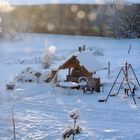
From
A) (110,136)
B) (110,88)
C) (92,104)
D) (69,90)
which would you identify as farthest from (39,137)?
(110,88)

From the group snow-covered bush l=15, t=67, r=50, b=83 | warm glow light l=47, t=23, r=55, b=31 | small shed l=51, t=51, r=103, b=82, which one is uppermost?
warm glow light l=47, t=23, r=55, b=31

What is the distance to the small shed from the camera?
704 inches

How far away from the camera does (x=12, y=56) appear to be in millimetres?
28656

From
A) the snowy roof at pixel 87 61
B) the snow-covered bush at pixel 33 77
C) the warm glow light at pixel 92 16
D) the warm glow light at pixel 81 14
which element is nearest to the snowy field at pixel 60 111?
the snow-covered bush at pixel 33 77

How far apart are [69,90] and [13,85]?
219 cm

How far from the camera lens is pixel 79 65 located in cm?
1789

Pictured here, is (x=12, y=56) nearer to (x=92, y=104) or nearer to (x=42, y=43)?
(x=42, y=43)

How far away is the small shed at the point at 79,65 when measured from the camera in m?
17.9

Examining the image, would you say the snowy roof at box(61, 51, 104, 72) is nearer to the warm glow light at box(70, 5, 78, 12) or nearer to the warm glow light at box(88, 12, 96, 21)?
the warm glow light at box(88, 12, 96, 21)

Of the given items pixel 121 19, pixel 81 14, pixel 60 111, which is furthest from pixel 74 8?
pixel 60 111

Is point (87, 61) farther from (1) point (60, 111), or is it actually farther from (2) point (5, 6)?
(2) point (5, 6)

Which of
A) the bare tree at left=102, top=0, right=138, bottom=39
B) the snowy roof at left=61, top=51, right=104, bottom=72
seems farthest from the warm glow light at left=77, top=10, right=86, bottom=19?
the snowy roof at left=61, top=51, right=104, bottom=72

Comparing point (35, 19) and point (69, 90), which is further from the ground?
point (35, 19)

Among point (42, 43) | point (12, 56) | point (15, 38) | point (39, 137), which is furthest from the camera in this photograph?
point (15, 38)
